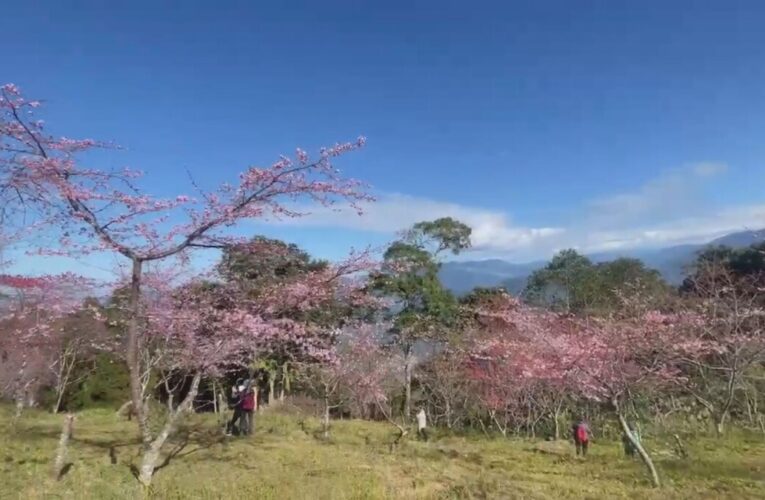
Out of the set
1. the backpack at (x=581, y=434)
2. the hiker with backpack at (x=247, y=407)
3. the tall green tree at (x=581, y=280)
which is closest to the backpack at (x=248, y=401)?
the hiker with backpack at (x=247, y=407)

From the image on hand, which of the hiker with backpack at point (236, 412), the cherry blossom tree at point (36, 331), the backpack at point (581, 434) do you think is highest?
the cherry blossom tree at point (36, 331)

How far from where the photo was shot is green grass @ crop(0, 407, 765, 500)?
680cm

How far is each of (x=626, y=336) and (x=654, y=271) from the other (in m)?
12.6

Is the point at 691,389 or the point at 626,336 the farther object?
the point at 691,389

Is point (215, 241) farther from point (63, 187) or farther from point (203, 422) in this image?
point (203, 422)

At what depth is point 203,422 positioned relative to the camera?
14266mm

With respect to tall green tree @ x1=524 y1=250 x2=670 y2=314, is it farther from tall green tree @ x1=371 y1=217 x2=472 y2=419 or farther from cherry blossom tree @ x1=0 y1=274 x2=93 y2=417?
cherry blossom tree @ x1=0 y1=274 x2=93 y2=417

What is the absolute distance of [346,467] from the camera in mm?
8969

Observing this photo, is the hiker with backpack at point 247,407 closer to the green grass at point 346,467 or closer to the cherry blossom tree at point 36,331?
the green grass at point 346,467

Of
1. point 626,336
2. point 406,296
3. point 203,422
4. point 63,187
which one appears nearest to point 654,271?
point 406,296

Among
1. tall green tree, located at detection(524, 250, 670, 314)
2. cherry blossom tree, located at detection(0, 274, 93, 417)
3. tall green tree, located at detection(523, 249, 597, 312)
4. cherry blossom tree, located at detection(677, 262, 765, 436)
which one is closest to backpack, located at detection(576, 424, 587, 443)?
cherry blossom tree, located at detection(677, 262, 765, 436)

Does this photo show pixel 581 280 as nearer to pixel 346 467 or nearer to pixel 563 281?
pixel 563 281

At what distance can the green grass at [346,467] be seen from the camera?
Result: 6797 mm

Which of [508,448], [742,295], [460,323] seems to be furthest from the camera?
[460,323]
